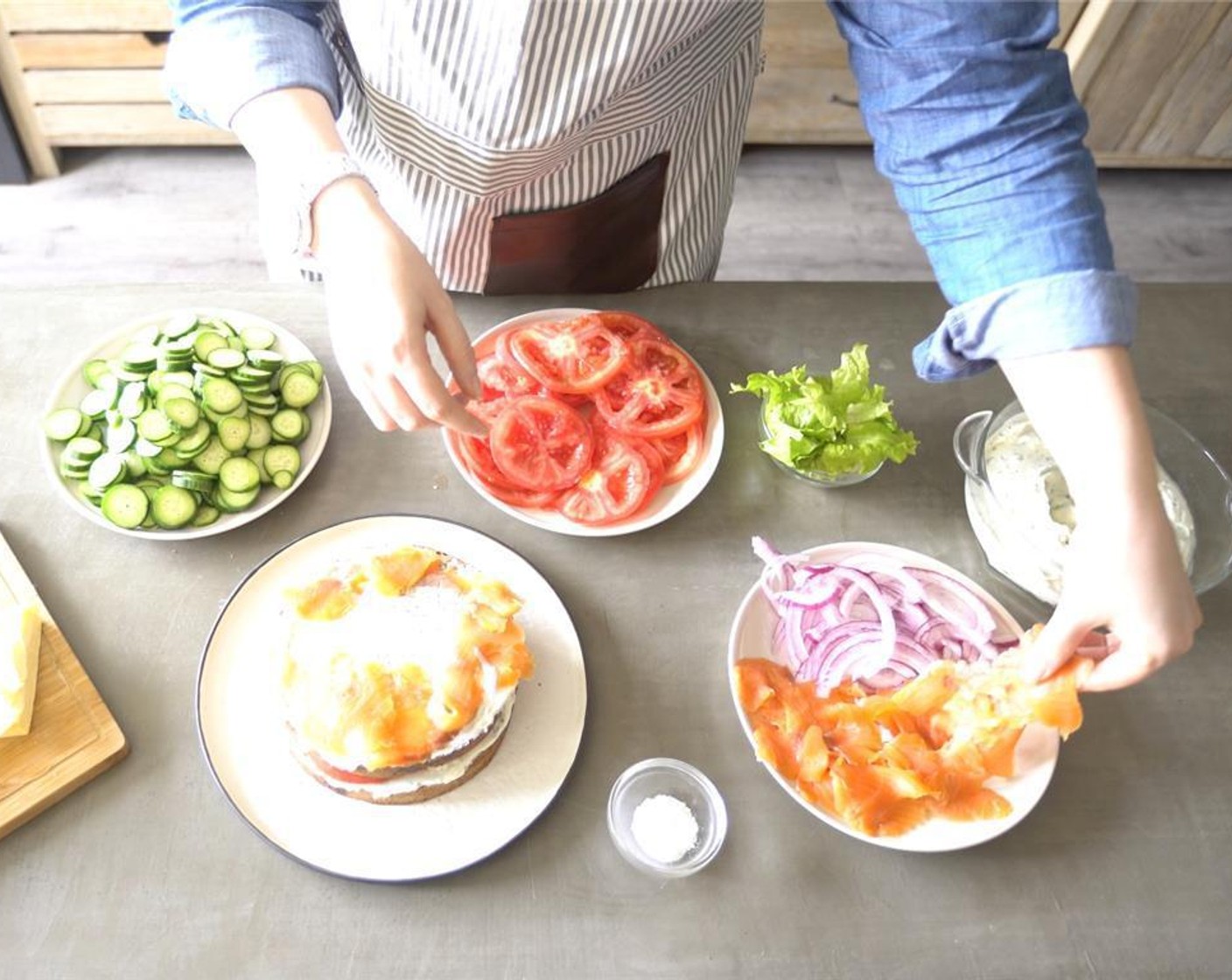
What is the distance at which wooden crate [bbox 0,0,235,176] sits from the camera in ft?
10.7

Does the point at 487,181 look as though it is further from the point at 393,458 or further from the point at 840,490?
the point at 840,490

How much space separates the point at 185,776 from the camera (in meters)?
1.47

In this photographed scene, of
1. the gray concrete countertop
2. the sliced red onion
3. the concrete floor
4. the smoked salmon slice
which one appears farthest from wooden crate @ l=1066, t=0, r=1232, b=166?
the smoked salmon slice

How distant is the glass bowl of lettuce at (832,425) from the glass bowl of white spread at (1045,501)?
150 millimetres

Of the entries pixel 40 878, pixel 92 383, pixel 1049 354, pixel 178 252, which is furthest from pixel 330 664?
pixel 178 252

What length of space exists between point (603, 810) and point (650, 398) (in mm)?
757

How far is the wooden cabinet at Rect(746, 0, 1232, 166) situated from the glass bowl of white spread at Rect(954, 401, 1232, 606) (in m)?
2.47

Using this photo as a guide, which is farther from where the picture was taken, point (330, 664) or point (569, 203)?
point (569, 203)

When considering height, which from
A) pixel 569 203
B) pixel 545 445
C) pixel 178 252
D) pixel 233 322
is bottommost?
pixel 178 252

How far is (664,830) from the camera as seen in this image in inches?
57.2

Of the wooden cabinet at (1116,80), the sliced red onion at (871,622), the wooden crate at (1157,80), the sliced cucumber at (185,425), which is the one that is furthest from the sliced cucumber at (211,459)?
the wooden crate at (1157,80)

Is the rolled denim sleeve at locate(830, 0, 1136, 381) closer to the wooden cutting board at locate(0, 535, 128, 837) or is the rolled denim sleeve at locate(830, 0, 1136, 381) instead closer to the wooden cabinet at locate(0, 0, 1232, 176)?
the wooden cutting board at locate(0, 535, 128, 837)

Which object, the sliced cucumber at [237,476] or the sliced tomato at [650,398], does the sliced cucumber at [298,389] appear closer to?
the sliced cucumber at [237,476]

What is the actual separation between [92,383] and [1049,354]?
1.62 meters
